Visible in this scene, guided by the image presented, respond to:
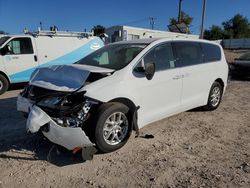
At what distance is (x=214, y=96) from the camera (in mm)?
6312

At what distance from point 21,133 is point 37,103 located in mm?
1321

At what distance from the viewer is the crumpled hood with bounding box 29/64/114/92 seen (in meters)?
3.74

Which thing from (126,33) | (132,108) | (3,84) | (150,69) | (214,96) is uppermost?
(126,33)

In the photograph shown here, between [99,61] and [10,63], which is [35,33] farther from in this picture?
[99,61]

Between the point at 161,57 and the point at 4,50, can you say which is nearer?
the point at 161,57

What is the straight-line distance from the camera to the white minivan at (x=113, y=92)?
3545mm

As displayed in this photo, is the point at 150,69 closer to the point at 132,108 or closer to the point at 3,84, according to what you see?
the point at 132,108

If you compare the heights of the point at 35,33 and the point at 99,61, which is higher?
the point at 35,33

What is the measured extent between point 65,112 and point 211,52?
4074 mm

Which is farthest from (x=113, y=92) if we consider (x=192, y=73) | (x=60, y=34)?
(x=60, y=34)

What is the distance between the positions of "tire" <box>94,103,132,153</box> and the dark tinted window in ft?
9.19

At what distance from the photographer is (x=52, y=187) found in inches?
123

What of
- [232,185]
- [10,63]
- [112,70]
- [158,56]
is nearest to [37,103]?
[112,70]

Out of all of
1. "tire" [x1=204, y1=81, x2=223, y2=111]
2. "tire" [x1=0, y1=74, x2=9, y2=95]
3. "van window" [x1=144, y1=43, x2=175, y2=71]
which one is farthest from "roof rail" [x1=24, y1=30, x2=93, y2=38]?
"tire" [x1=204, y1=81, x2=223, y2=111]
